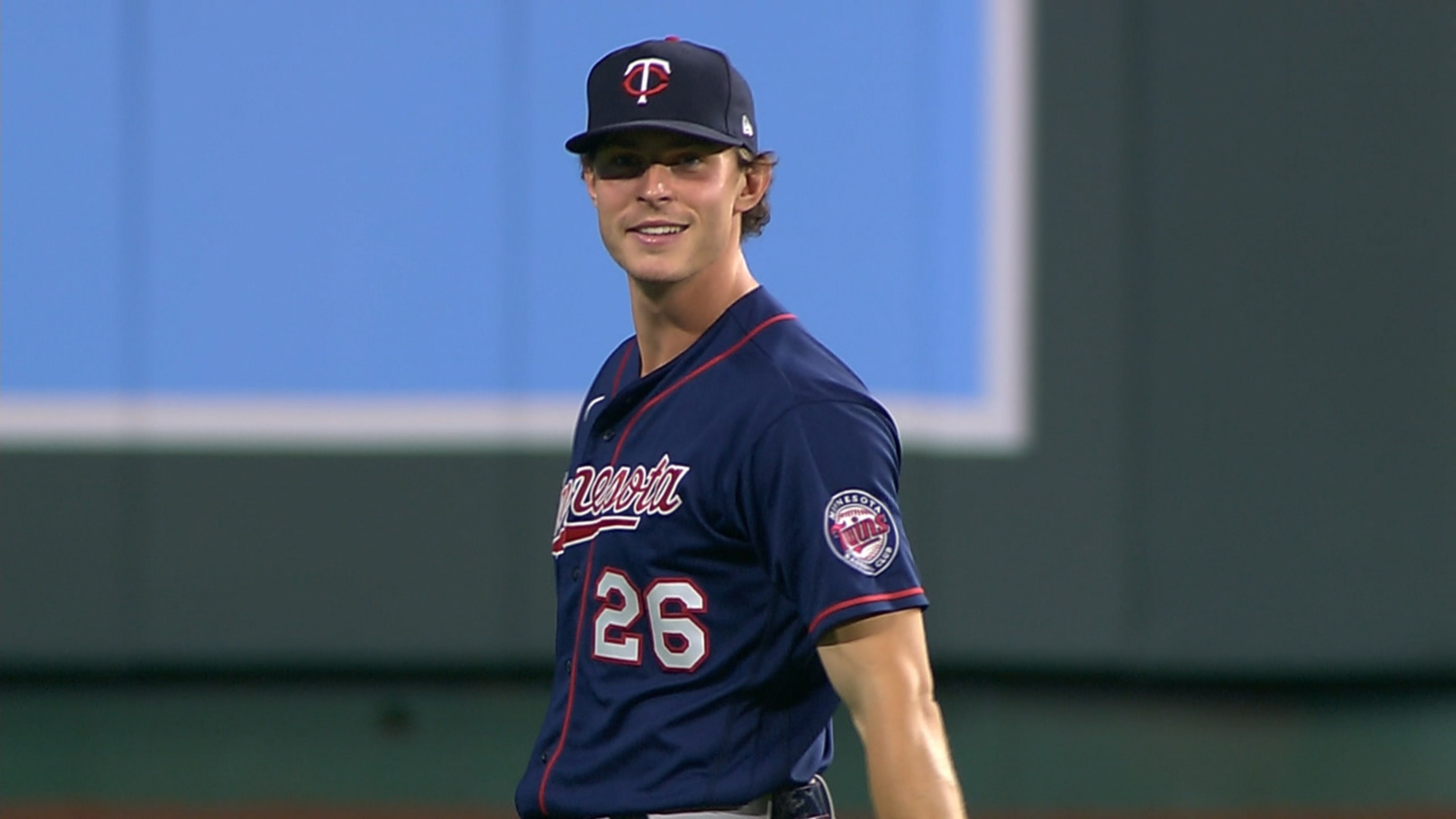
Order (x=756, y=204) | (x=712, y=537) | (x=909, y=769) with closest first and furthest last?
1. (x=909, y=769)
2. (x=712, y=537)
3. (x=756, y=204)

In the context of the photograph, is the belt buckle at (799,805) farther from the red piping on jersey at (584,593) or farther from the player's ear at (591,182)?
the player's ear at (591,182)

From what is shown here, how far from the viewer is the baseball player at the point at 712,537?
1669 mm

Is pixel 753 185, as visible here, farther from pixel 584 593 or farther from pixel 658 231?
pixel 584 593

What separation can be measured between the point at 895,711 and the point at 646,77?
0.76 meters

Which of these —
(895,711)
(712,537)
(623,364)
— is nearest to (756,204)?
(623,364)

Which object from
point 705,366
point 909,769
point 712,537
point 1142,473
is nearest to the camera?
point 909,769

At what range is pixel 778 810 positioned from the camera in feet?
6.04

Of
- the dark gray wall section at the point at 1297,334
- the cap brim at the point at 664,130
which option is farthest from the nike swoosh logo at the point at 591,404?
the dark gray wall section at the point at 1297,334

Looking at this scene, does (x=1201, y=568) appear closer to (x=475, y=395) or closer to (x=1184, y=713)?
(x=1184, y=713)

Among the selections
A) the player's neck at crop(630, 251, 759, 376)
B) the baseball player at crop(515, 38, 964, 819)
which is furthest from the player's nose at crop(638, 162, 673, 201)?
the player's neck at crop(630, 251, 759, 376)

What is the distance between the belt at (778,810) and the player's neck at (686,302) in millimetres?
522

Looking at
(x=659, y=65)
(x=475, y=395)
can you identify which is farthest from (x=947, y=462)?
(x=659, y=65)

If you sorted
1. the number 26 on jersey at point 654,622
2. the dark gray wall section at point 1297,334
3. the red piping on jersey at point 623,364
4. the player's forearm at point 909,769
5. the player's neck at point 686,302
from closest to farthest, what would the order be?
the player's forearm at point 909,769 → the number 26 on jersey at point 654,622 → the player's neck at point 686,302 → the red piping on jersey at point 623,364 → the dark gray wall section at point 1297,334

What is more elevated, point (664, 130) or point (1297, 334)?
point (664, 130)
